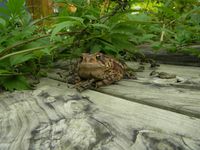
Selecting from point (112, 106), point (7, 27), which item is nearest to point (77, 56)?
point (7, 27)

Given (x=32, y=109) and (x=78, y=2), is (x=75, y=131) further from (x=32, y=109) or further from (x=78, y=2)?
(x=78, y=2)

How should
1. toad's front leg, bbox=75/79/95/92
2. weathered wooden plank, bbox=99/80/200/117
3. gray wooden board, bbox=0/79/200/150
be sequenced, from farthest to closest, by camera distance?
1. toad's front leg, bbox=75/79/95/92
2. weathered wooden plank, bbox=99/80/200/117
3. gray wooden board, bbox=0/79/200/150

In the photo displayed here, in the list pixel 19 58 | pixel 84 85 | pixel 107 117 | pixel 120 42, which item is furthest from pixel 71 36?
pixel 107 117

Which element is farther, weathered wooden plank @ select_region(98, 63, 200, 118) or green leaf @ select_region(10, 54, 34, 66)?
green leaf @ select_region(10, 54, 34, 66)

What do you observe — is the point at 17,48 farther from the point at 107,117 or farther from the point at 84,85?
the point at 107,117

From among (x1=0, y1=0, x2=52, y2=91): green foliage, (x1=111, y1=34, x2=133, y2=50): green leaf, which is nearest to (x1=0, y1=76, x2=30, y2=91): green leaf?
(x1=0, y1=0, x2=52, y2=91): green foliage

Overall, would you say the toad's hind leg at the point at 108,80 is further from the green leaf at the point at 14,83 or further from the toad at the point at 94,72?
the green leaf at the point at 14,83

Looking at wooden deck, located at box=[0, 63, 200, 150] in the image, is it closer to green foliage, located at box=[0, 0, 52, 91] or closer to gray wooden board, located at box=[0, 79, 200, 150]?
gray wooden board, located at box=[0, 79, 200, 150]
